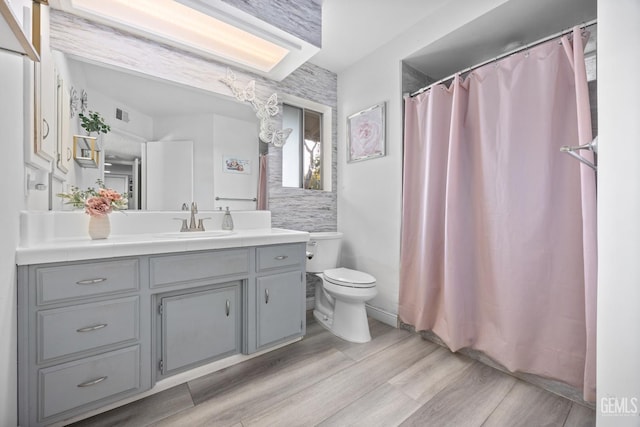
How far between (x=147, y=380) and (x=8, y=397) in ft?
1.58

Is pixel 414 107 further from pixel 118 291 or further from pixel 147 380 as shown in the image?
pixel 147 380

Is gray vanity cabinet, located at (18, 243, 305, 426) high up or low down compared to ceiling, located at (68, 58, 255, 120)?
down

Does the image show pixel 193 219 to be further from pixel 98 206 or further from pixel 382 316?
pixel 382 316

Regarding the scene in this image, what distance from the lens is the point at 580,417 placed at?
4.15 feet

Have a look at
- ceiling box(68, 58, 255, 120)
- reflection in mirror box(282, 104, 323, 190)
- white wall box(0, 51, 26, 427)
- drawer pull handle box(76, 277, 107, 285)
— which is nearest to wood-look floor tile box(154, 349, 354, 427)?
white wall box(0, 51, 26, 427)

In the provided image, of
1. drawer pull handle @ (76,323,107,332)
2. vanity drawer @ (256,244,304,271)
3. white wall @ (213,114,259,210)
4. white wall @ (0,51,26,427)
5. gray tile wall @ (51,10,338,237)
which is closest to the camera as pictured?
white wall @ (0,51,26,427)

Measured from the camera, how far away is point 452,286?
1777mm

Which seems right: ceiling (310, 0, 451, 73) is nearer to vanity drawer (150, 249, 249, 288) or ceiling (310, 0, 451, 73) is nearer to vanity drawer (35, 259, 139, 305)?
vanity drawer (150, 249, 249, 288)

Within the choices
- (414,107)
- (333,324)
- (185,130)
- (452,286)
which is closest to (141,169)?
(185,130)

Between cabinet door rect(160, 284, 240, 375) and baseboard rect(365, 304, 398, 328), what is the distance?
1.29 meters

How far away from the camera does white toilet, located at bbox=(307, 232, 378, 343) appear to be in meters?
1.98

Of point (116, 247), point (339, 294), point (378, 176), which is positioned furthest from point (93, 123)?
point (378, 176)

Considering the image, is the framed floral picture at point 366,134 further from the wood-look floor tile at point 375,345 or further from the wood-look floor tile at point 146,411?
the wood-look floor tile at point 146,411

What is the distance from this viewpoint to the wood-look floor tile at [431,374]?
4.77 feet
